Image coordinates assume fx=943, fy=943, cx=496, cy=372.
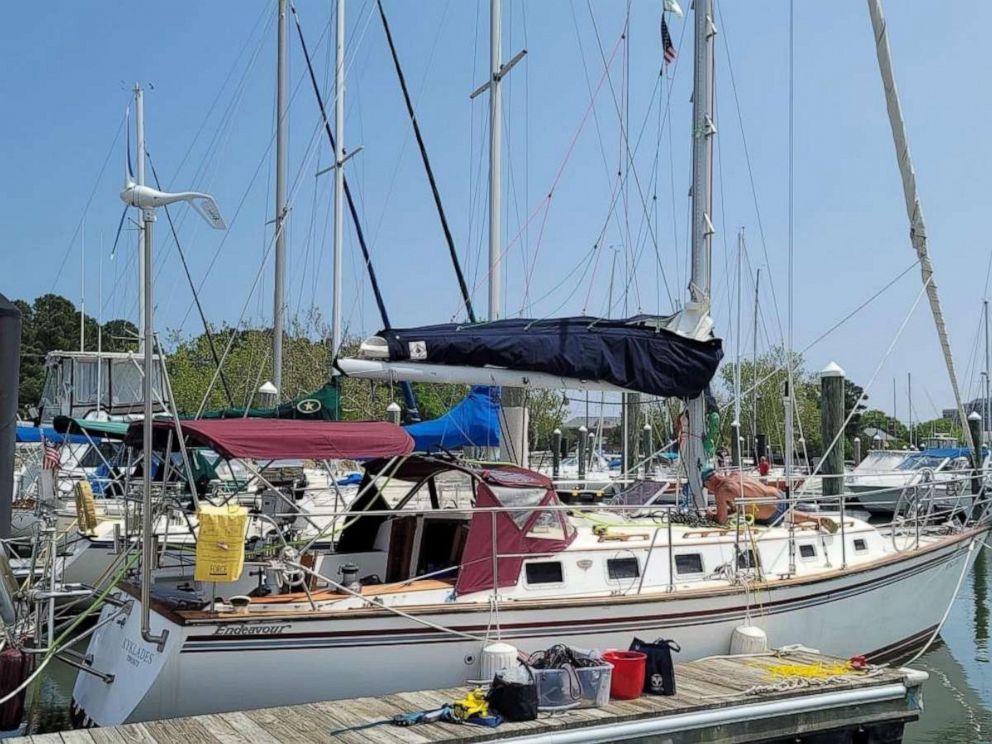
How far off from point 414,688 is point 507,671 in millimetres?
1231

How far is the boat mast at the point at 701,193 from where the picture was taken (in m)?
11.8

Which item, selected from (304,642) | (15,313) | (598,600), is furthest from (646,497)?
(15,313)

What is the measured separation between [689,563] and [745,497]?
2120 mm

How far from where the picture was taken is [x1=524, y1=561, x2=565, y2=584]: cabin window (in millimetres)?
9570

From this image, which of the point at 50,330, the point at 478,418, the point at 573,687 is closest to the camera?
the point at 573,687

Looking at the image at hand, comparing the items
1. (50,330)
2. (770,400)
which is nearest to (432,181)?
(770,400)

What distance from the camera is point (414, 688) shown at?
882 cm

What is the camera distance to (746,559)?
10641mm

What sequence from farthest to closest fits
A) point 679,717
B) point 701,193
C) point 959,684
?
point 959,684
point 701,193
point 679,717

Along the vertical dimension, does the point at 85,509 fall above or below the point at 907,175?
below

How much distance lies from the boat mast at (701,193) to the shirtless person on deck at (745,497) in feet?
0.63

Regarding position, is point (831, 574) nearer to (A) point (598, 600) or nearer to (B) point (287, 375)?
(A) point (598, 600)

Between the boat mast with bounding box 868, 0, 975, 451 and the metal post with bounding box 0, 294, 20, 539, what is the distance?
1145 centimetres

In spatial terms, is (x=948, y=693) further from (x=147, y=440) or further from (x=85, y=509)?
(x=85, y=509)
